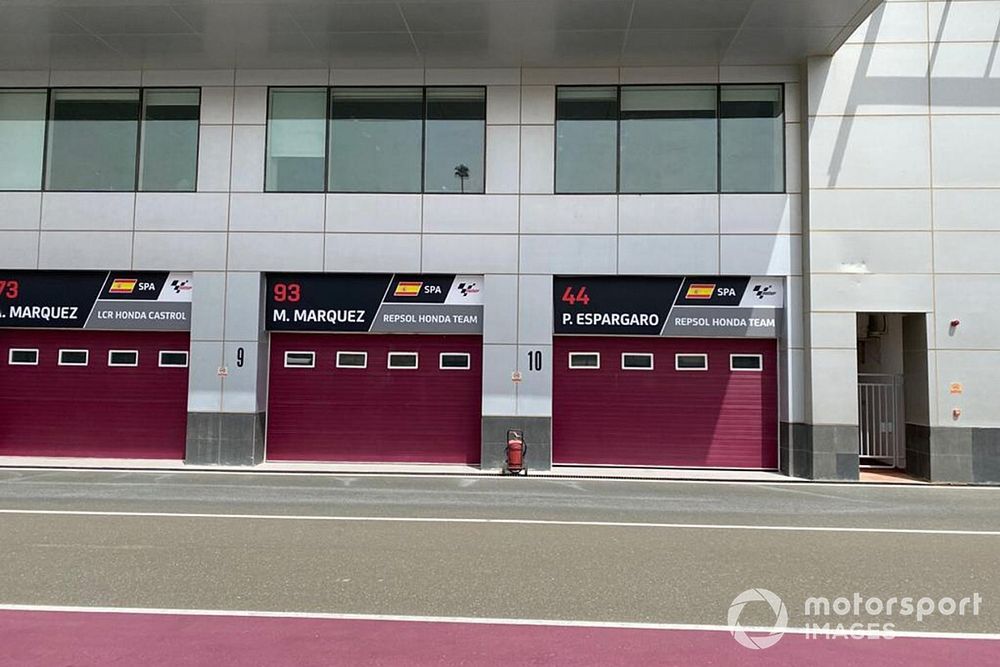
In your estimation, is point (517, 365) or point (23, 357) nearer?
point (517, 365)

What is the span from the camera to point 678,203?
15.5m

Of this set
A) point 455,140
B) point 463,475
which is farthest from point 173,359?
point 455,140

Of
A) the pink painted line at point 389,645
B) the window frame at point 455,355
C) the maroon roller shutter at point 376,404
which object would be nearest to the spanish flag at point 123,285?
the maroon roller shutter at point 376,404

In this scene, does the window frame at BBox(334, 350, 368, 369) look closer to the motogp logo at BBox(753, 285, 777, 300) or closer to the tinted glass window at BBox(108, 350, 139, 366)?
the tinted glass window at BBox(108, 350, 139, 366)

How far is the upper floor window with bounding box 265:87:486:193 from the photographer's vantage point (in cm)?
1598

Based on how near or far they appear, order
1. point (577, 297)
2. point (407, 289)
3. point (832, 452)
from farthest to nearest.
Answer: point (407, 289) → point (577, 297) → point (832, 452)

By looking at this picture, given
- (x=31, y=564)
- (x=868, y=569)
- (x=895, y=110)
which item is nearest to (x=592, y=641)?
(x=868, y=569)

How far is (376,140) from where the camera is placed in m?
16.2

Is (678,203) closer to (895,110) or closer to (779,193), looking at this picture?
(779,193)

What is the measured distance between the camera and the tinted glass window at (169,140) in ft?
53.0

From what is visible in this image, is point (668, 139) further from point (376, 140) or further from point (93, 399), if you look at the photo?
point (93, 399)

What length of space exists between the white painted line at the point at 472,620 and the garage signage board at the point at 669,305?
10.6 m

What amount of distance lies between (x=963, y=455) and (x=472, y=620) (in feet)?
41.9

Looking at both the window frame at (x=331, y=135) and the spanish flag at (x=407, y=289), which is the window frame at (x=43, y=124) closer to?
the window frame at (x=331, y=135)
